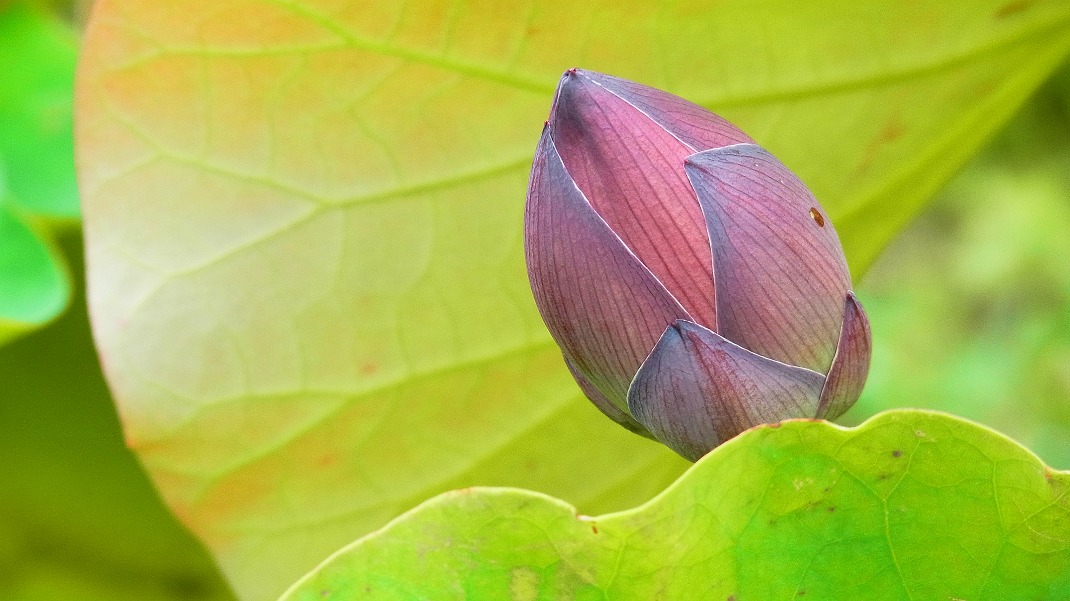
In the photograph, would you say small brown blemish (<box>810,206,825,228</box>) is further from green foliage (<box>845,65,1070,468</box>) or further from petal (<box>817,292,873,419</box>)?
green foliage (<box>845,65,1070,468</box>)

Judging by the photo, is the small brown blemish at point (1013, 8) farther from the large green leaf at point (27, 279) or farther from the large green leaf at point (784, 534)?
the large green leaf at point (27, 279)

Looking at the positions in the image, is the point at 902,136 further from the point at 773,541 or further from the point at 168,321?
the point at 168,321

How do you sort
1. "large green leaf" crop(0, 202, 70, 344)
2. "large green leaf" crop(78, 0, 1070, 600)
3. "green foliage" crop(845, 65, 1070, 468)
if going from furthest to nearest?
"green foliage" crop(845, 65, 1070, 468), "large green leaf" crop(0, 202, 70, 344), "large green leaf" crop(78, 0, 1070, 600)

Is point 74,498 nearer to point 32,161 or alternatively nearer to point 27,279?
point 27,279

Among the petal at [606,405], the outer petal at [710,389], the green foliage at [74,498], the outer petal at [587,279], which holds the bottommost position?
the green foliage at [74,498]

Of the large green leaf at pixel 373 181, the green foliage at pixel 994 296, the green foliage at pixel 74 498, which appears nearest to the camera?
the large green leaf at pixel 373 181

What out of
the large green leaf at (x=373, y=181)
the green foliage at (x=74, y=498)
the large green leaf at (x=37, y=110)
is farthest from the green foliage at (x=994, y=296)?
the large green leaf at (x=37, y=110)

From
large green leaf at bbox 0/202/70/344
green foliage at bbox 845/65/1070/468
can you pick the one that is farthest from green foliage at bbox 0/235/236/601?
green foliage at bbox 845/65/1070/468

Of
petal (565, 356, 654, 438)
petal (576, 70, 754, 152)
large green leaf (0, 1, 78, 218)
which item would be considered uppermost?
petal (576, 70, 754, 152)
